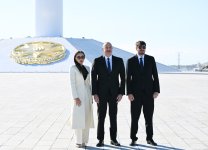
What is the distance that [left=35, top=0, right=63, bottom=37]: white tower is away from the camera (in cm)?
4259

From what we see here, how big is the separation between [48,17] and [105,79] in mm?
38513

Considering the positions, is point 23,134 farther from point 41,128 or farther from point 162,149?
point 162,149

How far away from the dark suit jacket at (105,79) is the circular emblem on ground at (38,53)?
29681mm

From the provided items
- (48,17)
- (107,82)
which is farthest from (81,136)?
(48,17)

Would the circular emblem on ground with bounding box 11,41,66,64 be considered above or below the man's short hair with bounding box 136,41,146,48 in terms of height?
above

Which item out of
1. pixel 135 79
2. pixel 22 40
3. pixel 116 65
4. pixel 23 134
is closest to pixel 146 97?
pixel 135 79

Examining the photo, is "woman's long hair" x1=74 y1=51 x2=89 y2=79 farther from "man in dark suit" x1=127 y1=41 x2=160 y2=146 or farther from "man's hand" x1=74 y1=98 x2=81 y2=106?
"man in dark suit" x1=127 y1=41 x2=160 y2=146

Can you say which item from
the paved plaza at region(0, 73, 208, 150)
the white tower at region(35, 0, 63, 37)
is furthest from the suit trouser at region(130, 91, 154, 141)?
the white tower at region(35, 0, 63, 37)

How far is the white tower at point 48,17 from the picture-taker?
140ft

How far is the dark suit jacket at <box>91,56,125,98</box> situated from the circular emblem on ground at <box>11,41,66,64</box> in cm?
2968

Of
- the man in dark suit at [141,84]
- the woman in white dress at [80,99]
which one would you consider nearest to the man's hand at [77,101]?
the woman in white dress at [80,99]

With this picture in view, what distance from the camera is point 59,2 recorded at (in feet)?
142

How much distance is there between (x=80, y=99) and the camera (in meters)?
5.62

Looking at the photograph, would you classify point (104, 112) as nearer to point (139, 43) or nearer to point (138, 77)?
point (138, 77)
